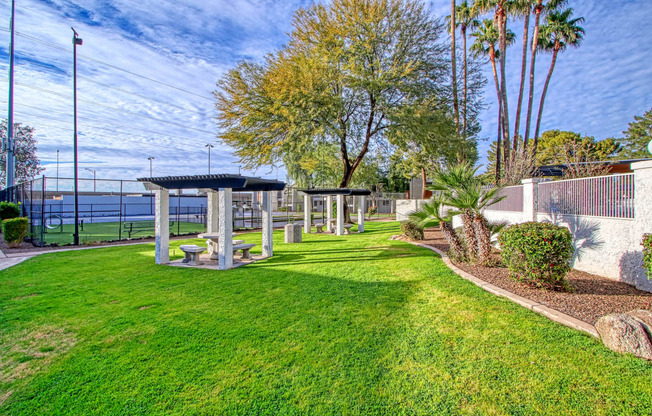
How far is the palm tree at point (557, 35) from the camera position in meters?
18.9

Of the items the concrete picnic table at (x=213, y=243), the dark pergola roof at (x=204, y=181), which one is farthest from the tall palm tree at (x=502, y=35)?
the concrete picnic table at (x=213, y=243)

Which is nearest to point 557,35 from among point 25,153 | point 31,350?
point 31,350

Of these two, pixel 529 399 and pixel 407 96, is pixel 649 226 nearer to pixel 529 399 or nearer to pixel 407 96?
pixel 529 399

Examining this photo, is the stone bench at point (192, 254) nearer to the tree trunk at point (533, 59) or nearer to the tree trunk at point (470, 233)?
the tree trunk at point (470, 233)

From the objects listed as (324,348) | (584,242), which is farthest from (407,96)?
(324,348)

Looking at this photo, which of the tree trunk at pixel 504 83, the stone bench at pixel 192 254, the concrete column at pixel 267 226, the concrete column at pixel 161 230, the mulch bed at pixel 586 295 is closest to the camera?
the mulch bed at pixel 586 295

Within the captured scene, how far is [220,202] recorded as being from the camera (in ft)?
26.1

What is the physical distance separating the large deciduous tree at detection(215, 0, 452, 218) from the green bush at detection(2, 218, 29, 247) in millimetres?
9426

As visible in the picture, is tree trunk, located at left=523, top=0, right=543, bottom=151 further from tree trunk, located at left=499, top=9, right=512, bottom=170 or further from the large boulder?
the large boulder

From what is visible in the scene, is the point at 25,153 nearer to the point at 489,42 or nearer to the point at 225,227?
the point at 225,227

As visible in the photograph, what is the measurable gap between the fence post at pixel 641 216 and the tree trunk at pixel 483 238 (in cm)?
233

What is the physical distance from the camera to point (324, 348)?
3.62 metres

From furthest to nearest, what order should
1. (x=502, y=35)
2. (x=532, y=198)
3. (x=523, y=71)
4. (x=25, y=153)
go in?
(x=25, y=153)
(x=523, y=71)
(x=502, y=35)
(x=532, y=198)

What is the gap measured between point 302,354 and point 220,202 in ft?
17.8
